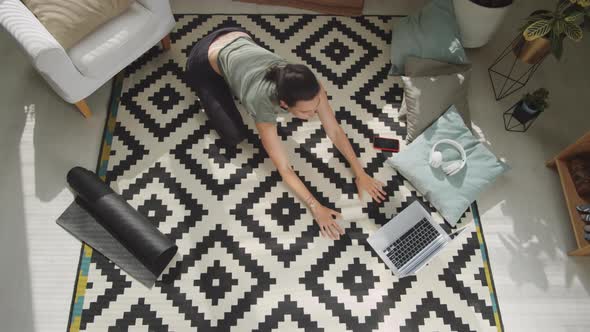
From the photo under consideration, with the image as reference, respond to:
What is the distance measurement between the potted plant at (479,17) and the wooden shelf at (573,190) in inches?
31.3

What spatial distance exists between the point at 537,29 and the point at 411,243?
1.18 meters

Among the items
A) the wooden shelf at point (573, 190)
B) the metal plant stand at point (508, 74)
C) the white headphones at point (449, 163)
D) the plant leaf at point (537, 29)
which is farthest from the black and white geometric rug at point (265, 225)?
the plant leaf at point (537, 29)

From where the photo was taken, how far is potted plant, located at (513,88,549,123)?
218 cm

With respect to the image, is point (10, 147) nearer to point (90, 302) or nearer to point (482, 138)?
point (90, 302)

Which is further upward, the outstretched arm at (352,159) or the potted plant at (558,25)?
the potted plant at (558,25)

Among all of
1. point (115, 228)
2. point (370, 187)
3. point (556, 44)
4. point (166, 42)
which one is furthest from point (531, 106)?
point (115, 228)

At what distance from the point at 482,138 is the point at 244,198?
4.51 ft

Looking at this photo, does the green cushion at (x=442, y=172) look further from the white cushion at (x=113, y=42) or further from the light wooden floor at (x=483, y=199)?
the white cushion at (x=113, y=42)

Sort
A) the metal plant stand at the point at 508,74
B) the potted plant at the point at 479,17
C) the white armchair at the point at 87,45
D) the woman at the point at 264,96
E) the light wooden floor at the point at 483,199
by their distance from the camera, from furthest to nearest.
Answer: the metal plant stand at the point at 508,74 → the potted plant at the point at 479,17 → the light wooden floor at the point at 483,199 → the white armchair at the point at 87,45 → the woman at the point at 264,96

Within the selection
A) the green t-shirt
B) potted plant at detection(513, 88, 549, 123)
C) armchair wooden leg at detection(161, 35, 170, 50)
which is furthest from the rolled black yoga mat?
potted plant at detection(513, 88, 549, 123)

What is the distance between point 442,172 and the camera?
7.22ft

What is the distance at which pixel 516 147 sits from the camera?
2.40 m

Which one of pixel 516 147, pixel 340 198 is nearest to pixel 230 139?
pixel 340 198

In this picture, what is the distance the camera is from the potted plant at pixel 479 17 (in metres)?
2.33
